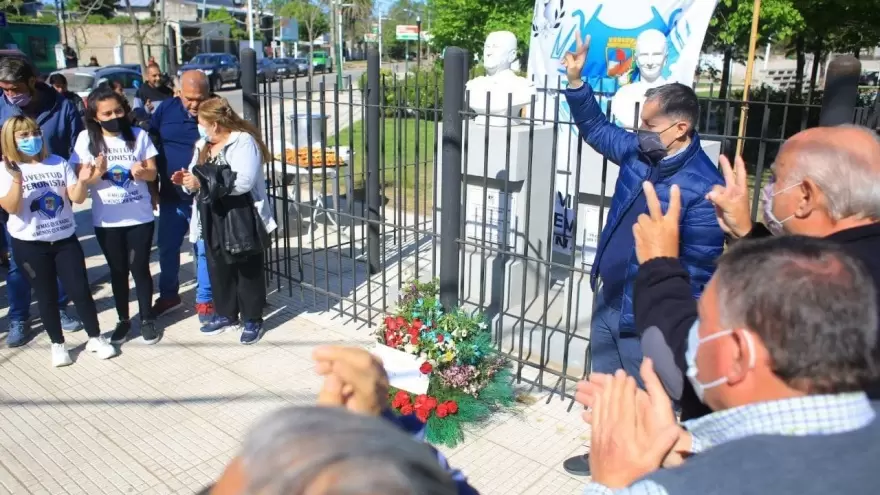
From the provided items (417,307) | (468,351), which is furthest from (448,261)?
(468,351)

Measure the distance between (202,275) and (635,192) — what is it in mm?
3082

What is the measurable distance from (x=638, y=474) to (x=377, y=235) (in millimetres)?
4499

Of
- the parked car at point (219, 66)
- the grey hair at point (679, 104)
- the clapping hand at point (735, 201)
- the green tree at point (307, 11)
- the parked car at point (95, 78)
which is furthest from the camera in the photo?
the green tree at point (307, 11)

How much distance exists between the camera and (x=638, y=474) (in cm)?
121

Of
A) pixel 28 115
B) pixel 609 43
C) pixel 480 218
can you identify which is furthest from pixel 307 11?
pixel 480 218

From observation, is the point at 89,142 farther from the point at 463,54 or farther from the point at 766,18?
the point at 766,18

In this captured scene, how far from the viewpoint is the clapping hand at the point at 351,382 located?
4.45 feet

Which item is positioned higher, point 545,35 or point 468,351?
point 545,35

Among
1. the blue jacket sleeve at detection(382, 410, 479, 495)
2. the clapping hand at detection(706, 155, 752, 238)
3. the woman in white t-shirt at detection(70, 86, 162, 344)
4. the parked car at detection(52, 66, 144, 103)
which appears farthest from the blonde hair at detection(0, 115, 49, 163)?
the parked car at detection(52, 66, 144, 103)

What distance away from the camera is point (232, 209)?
4258mm

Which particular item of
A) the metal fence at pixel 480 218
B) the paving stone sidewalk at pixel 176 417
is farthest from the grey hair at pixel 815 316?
the metal fence at pixel 480 218

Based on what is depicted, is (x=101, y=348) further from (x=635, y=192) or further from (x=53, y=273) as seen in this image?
(x=635, y=192)

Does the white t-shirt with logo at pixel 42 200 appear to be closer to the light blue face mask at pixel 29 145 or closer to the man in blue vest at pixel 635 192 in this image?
the light blue face mask at pixel 29 145

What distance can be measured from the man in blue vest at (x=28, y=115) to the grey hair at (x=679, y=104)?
3813mm
